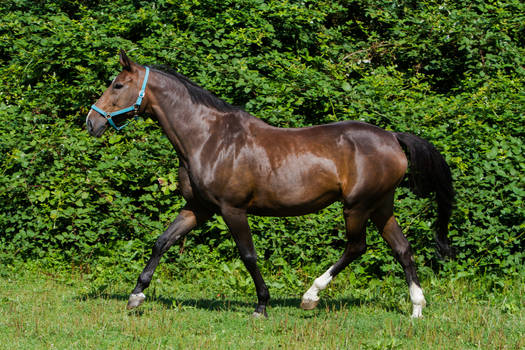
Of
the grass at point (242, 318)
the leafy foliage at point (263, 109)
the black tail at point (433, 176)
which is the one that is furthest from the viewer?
the leafy foliage at point (263, 109)

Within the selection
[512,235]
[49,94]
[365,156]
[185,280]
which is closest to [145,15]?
[49,94]

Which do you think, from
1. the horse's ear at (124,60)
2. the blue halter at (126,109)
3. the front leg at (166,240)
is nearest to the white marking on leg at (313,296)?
the front leg at (166,240)

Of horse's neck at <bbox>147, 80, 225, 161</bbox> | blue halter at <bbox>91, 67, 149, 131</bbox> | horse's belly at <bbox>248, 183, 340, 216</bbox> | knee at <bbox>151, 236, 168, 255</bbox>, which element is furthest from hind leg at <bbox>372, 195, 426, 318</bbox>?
blue halter at <bbox>91, 67, 149, 131</bbox>

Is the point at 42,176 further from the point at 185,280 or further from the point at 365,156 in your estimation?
the point at 365,156

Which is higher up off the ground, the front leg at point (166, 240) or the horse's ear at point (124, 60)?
the horse's ear at point (124, 60)

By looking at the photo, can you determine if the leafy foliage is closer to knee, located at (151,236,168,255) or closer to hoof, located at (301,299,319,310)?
hoof, located at (301,299,319,310)

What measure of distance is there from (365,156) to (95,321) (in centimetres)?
279

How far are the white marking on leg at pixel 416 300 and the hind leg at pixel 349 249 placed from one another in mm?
600

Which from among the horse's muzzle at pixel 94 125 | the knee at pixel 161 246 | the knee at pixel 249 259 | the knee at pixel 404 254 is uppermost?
the horse's muzzle at pixel 94 125

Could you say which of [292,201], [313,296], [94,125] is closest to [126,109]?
[94,125]

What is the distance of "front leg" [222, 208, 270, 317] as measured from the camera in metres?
5.46

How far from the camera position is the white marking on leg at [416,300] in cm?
562

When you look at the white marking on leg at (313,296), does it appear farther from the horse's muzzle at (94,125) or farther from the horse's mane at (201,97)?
the horse's muzzle at (94,125)

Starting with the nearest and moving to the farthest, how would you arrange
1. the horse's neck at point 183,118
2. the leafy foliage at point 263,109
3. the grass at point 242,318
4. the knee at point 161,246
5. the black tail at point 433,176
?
1. the grass at point 242,318
2. the horse's neck at point 183,118
3. the knee at point 161,246
4. the black tail at point 433,176
5. the leafy foliage at point 263,109
